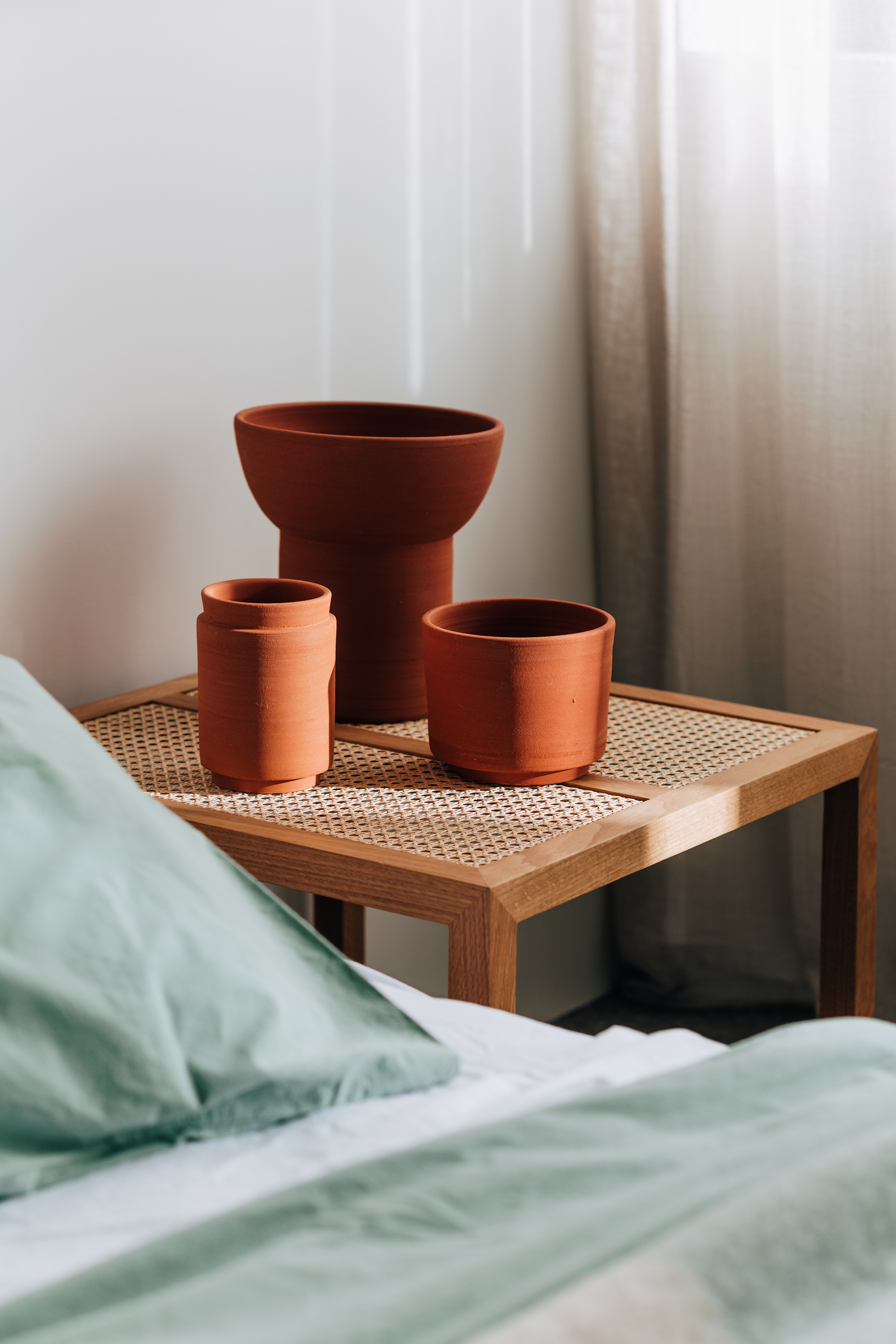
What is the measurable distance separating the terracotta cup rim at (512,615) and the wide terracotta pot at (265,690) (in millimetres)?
106

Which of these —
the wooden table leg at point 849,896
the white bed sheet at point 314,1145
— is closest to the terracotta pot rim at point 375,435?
the wooden table leg at point 849,896

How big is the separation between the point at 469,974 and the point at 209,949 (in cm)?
31

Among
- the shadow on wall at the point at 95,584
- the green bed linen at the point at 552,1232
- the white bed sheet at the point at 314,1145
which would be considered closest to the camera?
the green bed linen at the point at 552,1232

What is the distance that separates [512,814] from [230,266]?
657 millimetres

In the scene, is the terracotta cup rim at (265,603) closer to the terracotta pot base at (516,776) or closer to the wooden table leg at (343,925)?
the terracotta pot base at (516,776)

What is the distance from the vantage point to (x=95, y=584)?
142 centimetres

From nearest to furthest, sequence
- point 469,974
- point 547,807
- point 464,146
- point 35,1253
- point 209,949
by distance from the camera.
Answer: point 35,1253 → point 209,949 → point 469,974 → point 547,807 → point 464,146

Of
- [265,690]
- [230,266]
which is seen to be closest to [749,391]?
[230,266]

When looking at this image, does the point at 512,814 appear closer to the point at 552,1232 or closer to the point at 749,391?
the point at 552,1232

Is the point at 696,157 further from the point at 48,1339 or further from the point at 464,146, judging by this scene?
the point at 48,1339

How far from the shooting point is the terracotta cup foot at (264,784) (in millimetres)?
1187

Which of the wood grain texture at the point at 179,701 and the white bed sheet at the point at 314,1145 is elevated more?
the wood grain texture at the point at 179,701

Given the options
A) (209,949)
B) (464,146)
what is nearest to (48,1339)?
(209,949)

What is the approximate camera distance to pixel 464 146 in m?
1.71
